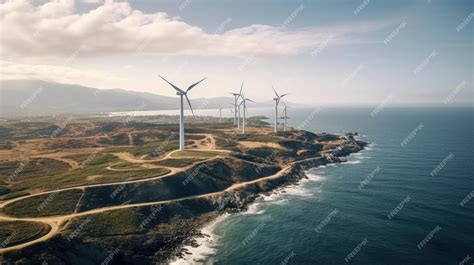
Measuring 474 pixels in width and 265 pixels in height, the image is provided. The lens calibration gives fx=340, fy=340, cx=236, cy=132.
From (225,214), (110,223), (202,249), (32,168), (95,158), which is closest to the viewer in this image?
(202,249)

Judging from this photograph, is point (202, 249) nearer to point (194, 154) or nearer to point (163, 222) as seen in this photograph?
point (163, 222)

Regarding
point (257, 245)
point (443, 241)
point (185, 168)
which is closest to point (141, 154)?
point (185, 168)

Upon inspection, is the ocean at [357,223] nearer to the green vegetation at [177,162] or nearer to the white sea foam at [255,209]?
the white sea foam at [255,209]

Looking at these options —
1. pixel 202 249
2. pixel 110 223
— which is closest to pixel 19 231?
pixel 110 223

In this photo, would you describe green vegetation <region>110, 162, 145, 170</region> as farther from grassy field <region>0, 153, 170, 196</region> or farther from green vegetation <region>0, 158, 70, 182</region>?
green vegetation <region>0, 158, 70, 182</region>

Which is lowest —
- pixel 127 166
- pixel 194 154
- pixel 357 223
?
pixel 357 223

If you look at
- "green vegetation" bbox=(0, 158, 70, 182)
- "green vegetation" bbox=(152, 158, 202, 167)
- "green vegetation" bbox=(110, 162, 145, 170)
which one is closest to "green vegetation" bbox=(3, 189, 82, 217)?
"green vegetation" bbox=(110, 162, 145, 170)
